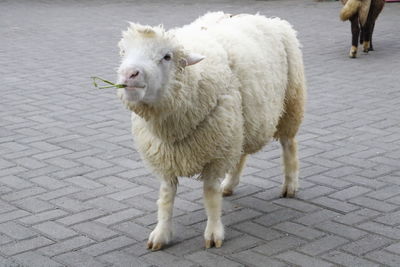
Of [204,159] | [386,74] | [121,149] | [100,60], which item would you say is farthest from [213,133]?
[100,60]

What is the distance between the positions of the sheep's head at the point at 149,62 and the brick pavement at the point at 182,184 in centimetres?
107

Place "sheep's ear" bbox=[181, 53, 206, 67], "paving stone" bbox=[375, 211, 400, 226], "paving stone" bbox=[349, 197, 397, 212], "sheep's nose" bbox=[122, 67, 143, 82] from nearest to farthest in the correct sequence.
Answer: "sheep's nose" bbox=[122, 67, 143, 82]
"sheep's ear" bbox=[181, 53, 206, 67]
"paving stone" bbox=[375, 211, 400, 226]
"paving stone" bbox=[349, 197, 397, 212]

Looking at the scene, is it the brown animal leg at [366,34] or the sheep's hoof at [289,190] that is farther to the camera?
the brown animal leg at [366,34]

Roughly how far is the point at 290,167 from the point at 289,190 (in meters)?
0.17

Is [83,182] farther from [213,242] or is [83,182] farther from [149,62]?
[149,62]

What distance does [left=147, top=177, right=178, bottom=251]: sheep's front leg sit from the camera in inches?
181

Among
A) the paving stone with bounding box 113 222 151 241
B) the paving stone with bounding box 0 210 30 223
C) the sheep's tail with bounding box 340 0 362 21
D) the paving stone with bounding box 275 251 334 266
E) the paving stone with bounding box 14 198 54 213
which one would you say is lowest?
the paving stone with bounding box 0 210 30 223

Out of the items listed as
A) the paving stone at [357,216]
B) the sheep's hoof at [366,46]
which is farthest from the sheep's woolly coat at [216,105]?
the sheep's hoof at [366,46]

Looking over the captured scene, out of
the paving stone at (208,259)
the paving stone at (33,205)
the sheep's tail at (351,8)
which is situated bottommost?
the paving stone at (33,205)

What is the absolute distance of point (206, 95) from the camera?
174 inches

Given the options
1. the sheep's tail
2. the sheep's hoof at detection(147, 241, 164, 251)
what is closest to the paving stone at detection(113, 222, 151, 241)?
the sheep's hoof at detection(147, 241, 164, 251)

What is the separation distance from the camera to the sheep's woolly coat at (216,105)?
4.34 metres

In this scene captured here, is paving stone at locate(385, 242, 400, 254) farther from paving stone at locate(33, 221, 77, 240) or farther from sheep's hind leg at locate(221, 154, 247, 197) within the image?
paving stone at locate(33, 221, 77, 240)

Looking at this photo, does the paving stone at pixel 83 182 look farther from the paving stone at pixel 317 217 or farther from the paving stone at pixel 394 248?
the paving stone at pixel 394 248
